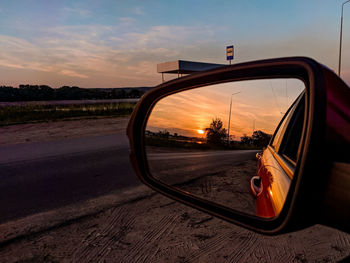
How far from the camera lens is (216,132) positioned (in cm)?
133

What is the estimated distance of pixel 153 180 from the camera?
1.70m

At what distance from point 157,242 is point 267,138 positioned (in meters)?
2.08

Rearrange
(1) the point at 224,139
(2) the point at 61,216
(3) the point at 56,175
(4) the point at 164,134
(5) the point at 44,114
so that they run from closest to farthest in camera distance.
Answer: (1) the point at 224,139 → (4) the point at 164,134 → (2) the point at 61,216 → (3) the point at 56,175 → (5) the point at 44,114

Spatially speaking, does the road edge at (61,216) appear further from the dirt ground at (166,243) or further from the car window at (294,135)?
the car window at (294,135)

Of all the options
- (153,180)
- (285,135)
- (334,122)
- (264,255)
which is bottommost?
(264,255)

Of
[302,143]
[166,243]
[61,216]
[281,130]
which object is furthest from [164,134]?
[61,216]

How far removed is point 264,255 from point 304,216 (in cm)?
215

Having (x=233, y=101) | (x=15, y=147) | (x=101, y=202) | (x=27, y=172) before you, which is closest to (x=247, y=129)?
(x=233, y=101)

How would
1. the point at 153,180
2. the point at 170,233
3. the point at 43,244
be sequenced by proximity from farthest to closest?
the point at 170,233 → the point at 43,244 → the point at 153,180

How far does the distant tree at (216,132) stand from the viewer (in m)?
1.32

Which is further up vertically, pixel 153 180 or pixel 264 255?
pixel 153 180

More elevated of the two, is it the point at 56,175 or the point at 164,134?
the point at 164,134

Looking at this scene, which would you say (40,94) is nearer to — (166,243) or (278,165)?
(166,243)

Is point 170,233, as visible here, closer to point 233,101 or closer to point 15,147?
point 233,101
